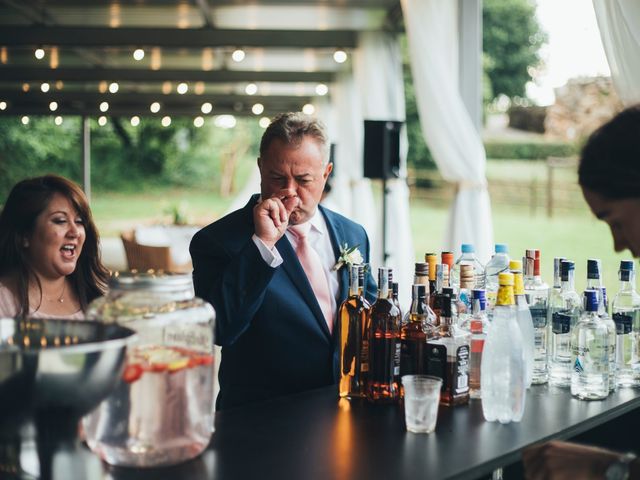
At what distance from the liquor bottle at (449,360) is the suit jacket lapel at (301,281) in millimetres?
432

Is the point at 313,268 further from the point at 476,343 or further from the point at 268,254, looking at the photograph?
the point at 476,343

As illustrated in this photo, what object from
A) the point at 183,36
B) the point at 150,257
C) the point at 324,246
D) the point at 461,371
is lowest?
the point at 150,257

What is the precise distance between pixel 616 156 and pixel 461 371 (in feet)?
2.42

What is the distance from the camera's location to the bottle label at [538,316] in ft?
7.79

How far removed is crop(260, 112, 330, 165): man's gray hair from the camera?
2430 mm

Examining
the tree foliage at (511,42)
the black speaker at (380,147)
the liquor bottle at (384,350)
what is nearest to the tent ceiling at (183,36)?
the black speaker at (380,147)

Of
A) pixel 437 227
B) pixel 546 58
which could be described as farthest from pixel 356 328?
pixel 546 58

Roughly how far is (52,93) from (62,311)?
37.2 feet

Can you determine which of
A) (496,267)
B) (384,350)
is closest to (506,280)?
(384,350)

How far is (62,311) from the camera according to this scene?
2850mm

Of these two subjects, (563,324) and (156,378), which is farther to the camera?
(563,324)

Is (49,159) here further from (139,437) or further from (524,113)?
(139,437)

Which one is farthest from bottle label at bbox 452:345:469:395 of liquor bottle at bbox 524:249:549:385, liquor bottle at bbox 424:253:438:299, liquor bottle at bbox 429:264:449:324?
liquor bottle at bbox 524:249:549:385

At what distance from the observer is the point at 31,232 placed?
285 cm
